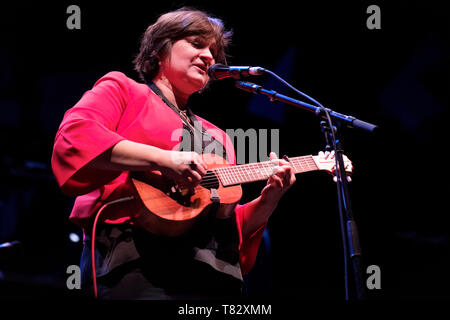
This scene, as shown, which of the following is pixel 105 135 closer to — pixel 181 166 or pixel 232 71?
pixel 181 166

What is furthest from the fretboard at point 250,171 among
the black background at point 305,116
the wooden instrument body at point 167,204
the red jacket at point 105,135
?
the black background at point 305,116

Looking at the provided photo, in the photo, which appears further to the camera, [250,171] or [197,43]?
[197,43]

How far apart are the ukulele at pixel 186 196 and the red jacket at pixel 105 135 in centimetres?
9

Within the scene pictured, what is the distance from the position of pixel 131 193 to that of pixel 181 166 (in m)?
0.28

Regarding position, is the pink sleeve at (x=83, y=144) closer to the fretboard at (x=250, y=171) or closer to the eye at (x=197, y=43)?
the fretboard at (x=250, y=171)

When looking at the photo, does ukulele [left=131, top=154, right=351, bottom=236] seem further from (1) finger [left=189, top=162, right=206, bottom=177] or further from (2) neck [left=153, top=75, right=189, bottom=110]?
(2) neck [left=153, top=75, right=189, bottom=110]

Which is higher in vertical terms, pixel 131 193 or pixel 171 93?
pixel 171 93

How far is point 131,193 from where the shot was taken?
1705mm

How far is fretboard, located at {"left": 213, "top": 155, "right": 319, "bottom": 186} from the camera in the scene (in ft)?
6.48

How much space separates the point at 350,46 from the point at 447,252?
2.56 metres

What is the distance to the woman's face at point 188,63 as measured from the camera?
7.22ft
